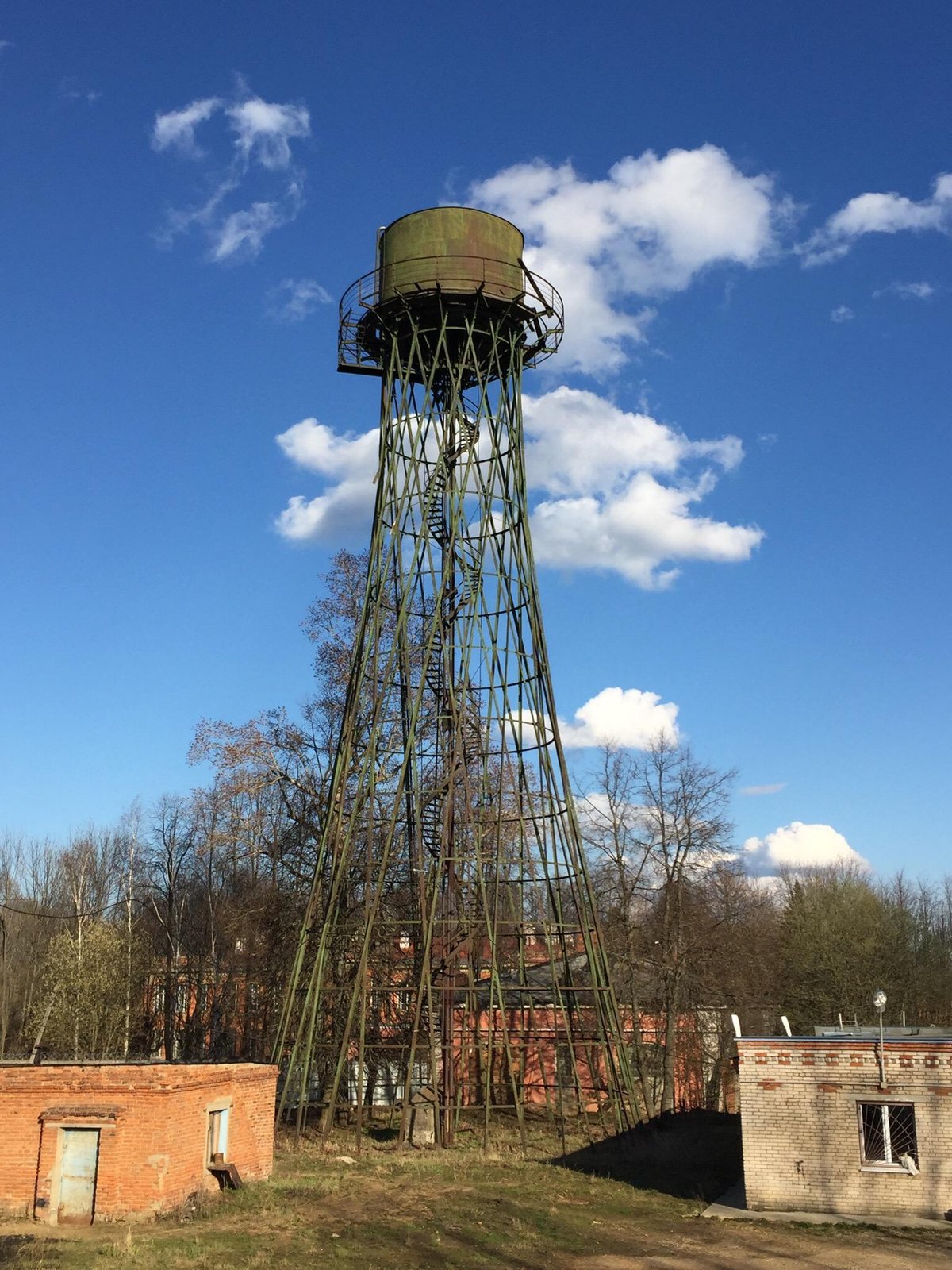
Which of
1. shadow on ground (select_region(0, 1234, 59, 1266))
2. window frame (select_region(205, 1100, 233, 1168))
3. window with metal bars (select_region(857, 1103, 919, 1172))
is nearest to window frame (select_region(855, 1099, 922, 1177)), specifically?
window with metal bars (select_region(857, 1103, 919, 1172))

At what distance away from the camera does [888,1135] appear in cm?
1595

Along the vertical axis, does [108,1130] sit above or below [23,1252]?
above

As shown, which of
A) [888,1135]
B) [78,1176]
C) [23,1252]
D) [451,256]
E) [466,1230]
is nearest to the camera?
[23,1252]

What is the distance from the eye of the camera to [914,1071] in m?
15.9

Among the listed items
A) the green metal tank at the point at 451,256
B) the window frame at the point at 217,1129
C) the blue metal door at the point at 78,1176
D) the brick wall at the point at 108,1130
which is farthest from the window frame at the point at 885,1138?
the green metal tank at the point at 451,256

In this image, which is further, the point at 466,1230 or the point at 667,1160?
the point at 667,1160

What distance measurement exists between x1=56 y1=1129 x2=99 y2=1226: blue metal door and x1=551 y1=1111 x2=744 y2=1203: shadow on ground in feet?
28.4

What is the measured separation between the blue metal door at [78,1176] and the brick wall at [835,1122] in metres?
9.20

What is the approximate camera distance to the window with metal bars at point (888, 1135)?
15.9m

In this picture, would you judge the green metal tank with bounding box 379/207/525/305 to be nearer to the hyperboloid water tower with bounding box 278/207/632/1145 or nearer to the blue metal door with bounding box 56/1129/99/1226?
the hyperboloid water tower with bounding box 278/207/632/1145

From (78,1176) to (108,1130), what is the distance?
0.80 meters

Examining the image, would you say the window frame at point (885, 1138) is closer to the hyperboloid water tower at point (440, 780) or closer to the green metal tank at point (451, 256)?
the hyperboloid water tower at point (440, 780)

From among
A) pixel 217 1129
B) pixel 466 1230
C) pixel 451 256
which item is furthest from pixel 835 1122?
pixel 451 256

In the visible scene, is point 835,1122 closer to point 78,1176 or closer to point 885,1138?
point 885,1138
